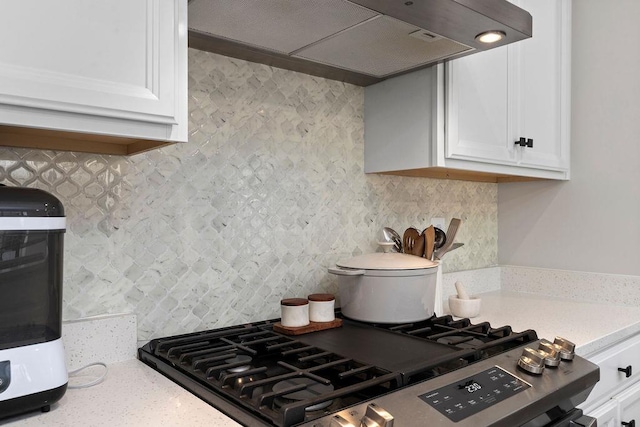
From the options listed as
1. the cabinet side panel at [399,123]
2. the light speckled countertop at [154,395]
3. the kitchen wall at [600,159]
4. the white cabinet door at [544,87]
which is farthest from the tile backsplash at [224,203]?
the kitchen wall at [600,159]

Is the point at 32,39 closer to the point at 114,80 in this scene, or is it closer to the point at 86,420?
the point at 114,80

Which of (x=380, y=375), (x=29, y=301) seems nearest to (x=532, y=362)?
(x=380, y=375)

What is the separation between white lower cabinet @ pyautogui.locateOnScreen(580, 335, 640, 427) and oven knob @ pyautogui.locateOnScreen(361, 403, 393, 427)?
91 centimetres

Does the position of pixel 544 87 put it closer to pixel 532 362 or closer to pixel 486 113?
pixel 486 113

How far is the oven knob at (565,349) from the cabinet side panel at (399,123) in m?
0.64

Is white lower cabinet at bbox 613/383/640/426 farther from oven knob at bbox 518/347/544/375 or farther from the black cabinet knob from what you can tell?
oven knob at bbox 518/347/544/375

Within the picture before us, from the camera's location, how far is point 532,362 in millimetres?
1111

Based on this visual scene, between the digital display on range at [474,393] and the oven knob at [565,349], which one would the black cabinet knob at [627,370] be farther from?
the digital display on range at [474,393]

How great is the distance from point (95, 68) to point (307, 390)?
0.70 metres

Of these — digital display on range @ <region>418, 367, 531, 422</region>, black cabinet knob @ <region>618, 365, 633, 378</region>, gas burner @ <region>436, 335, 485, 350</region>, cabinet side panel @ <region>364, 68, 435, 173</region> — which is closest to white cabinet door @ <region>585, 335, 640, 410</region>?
black cabinet knob @ <region>618, 365, 633, 378</region>

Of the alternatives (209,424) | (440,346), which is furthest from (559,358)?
(209,424)

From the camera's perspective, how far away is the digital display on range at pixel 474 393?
89 centimetres

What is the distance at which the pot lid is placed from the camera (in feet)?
4.46

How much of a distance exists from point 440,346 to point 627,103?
140 cm
